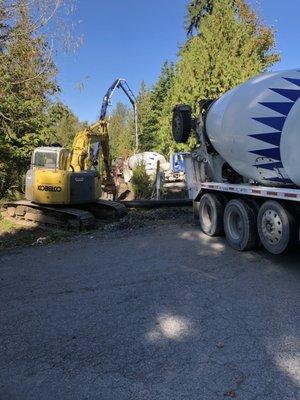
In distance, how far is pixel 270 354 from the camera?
4.25m

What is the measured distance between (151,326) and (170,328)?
0.21 meters

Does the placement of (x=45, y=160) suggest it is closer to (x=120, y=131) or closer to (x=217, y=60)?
(x=217, y=60)

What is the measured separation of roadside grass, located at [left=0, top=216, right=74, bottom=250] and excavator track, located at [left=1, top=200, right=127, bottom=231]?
15.3 inches

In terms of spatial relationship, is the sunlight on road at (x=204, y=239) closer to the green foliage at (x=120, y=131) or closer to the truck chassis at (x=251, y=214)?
the truck chassis at (x=251, y=214)

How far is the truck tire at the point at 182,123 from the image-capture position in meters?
10.9

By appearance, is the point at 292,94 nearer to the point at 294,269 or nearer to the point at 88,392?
the point at 294,269

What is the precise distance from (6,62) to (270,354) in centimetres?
1056

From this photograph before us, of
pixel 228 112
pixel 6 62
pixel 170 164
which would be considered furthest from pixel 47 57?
pixel 170 164

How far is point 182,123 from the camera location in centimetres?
1090

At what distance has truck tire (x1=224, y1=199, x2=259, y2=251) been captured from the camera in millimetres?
8031

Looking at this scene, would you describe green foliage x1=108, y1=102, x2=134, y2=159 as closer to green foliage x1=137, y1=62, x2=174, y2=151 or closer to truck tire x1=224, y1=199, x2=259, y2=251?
green foliage x1=137, y1=62, x2=174, y2=151

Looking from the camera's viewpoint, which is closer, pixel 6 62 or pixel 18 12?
pixel 18 12

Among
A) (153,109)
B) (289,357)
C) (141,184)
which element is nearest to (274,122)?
(289,357)

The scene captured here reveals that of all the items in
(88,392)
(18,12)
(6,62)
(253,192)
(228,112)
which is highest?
(18,12)
